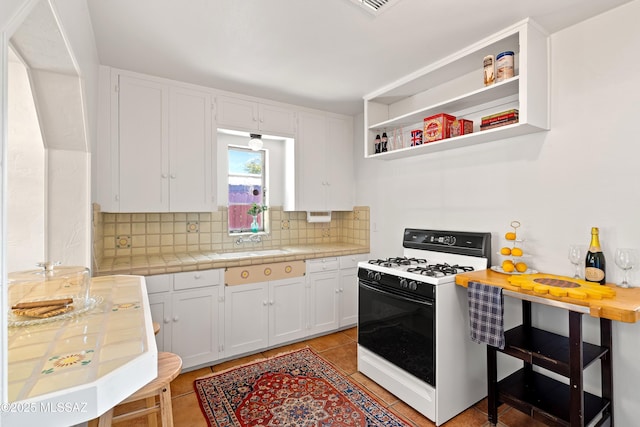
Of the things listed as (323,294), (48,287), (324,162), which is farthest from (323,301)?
(48,287)

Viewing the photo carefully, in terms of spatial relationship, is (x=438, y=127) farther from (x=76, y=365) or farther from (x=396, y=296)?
(x=76, y=365)

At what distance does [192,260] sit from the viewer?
2.59 metres

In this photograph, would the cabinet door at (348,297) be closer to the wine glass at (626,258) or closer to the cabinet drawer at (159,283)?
the cabinet drawer at (159,283)

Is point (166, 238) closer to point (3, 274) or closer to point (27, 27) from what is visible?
point (27, 27)

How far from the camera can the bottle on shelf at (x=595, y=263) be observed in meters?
1.72

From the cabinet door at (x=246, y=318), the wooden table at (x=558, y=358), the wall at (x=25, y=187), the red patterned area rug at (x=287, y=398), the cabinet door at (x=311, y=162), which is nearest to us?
the wooden table at (x=558, y=358)

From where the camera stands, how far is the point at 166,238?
9.62 ft

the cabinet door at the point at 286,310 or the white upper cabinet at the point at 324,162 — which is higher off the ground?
the white upper cabinet at the point at 324,162

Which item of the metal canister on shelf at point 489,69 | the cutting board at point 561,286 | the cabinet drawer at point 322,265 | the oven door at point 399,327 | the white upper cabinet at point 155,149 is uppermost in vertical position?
the metal canister on shelf at point 489,69

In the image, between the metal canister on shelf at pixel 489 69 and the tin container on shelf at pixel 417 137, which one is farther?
the tin container on shelf at pixel 417 137

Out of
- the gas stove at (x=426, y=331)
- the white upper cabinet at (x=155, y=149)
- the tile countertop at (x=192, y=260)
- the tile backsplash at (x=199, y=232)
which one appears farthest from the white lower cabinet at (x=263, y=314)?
the white upper cabinet at (x=155, y=149)

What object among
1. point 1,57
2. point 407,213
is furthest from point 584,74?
point 1,57

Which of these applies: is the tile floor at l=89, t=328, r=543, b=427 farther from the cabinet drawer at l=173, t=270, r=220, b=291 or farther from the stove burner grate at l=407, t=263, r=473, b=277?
the stove burner grate at l=407, t=263, r=473, b=277

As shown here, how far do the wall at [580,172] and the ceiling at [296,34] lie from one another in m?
0.24
